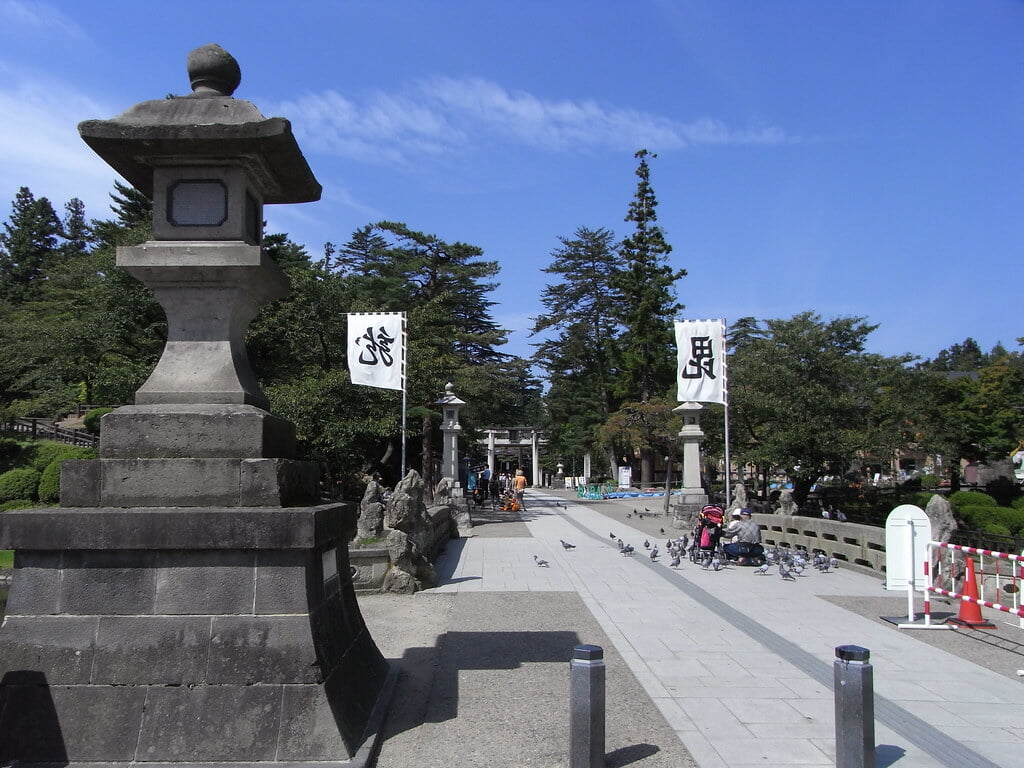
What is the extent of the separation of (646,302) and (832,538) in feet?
104

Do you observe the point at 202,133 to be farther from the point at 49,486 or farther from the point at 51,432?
the point at 51,432

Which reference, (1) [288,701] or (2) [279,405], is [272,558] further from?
(2) [279,405]

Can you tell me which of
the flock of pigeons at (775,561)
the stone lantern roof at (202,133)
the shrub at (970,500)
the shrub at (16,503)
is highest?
the stone lantern roof at (202,133)

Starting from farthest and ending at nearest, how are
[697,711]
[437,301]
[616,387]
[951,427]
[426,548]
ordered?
[616,387], [437,301], [951,427], [426,548], [697,711]

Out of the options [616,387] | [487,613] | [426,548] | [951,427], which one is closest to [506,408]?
[616,387]

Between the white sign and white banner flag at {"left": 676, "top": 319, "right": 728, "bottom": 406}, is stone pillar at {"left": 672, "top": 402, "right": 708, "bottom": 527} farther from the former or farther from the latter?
the white sign

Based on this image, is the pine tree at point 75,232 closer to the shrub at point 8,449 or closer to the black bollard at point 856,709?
the shrub at point 8,449

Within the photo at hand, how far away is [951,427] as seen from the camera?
29250 millimetres

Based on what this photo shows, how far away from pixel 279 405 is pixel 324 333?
14.3ft

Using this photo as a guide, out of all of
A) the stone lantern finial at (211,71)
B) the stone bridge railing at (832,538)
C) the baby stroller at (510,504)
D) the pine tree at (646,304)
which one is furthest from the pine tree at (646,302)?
the stone lantern finial at (211,71)

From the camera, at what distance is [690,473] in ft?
85.6

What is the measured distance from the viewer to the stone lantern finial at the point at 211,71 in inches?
205

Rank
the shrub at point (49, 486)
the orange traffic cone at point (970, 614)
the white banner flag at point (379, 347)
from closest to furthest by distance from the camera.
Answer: the orange traffic cone at point (970, 614) → the white banner flag at point (379, 347) → the shrub at point (49, 486)

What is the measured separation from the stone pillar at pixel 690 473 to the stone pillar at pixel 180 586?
20506 millimetres
